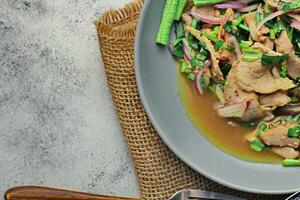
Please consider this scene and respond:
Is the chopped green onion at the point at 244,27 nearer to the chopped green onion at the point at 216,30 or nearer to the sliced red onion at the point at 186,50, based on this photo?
the chopped green onion at the point at 216,30

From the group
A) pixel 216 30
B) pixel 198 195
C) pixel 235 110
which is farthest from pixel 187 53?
pixel 198 195

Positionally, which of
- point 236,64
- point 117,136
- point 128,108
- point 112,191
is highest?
point 236,64

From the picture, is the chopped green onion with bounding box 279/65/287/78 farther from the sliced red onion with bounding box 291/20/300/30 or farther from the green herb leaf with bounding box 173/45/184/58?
the green herb leaf with bounding box 173/45/184/58

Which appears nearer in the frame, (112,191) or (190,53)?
(190,53)

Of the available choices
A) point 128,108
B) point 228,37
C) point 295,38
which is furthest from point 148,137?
point 295,38

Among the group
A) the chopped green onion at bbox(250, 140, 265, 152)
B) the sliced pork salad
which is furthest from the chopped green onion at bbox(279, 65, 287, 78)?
the chopped green onion at bbox(250, 140, 265, 152)

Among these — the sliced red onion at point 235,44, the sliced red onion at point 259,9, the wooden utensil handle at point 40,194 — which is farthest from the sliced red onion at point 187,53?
the wooden utensil handle at point 40,194

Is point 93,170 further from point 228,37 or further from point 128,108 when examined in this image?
point 228,37

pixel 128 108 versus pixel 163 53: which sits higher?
pixel 163 53
